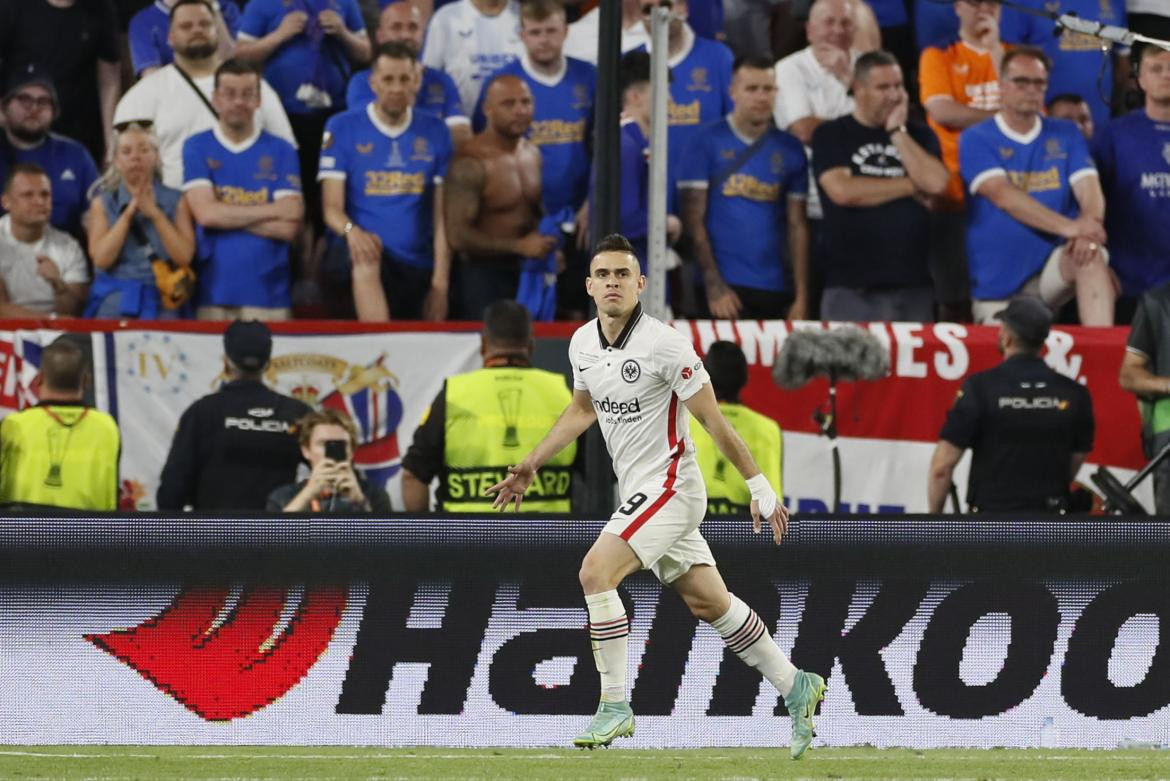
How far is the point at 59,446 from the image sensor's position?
8.73 meters

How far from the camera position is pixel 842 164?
10891 mm

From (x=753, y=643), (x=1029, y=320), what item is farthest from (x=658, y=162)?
(x=753, y=643)

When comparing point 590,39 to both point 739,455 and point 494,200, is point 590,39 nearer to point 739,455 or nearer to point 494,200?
point 494,200

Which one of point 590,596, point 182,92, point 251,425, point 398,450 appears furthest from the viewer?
point 182,92

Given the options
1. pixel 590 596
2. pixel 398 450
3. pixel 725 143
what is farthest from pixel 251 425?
pixel 725 143

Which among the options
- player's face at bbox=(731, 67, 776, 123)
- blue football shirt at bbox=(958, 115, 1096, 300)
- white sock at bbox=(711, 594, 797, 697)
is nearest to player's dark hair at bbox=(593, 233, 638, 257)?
white sock at bbox=(711, 594, 797, 697)

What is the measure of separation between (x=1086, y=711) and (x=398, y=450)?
404 centimetres

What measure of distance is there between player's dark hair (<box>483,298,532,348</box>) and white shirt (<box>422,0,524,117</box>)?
10.4 ft

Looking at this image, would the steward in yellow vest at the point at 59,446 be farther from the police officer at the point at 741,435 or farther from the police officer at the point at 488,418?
the police officer at the point at 741,435

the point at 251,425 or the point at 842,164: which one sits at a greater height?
the point at 842,164

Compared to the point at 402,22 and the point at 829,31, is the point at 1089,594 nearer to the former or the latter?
the point at 829,31

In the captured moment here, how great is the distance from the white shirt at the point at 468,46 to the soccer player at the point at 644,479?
4.80 m

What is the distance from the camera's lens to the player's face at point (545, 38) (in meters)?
11.0

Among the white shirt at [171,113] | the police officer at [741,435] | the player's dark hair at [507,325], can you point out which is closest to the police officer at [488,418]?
the player's dark hair at [507,325]
